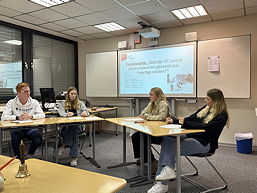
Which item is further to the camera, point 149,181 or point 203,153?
point 149,181

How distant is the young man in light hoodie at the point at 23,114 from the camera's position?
9.88 feet

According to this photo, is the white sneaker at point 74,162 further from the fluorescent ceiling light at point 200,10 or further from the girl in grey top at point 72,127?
the fluorescent ceiling light at point 200,10

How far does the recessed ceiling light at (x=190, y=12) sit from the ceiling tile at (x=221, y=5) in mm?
126

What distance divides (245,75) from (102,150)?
300 centimetres

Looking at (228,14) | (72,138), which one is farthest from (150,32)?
(72,138)

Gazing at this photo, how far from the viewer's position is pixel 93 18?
4.29 metres

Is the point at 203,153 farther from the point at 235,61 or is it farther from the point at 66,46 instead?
the point at 66,46

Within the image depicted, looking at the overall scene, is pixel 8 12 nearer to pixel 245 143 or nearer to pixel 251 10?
pixel 251 10

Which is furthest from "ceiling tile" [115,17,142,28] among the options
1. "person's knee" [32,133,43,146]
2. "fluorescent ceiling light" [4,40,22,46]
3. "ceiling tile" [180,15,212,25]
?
"person's knee" [32,133,43,146]

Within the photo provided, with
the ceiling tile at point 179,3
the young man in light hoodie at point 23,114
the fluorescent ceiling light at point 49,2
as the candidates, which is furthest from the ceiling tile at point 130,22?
the young man in light hoodie at point 23,114

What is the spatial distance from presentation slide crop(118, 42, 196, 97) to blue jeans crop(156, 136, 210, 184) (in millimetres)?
2417

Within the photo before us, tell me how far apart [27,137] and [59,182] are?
2388 mm

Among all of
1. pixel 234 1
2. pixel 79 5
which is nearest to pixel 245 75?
pixel 234 1

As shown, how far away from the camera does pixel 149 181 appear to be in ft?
8.63
